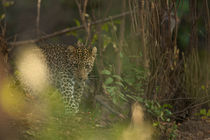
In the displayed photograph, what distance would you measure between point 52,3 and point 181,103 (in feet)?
18.2

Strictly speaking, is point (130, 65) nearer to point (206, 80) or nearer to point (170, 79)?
point (170, 79)

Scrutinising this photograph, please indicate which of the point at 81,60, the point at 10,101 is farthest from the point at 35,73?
the point at 10,101

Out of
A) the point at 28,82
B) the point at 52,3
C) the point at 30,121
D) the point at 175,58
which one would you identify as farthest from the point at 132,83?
the point at 52,3

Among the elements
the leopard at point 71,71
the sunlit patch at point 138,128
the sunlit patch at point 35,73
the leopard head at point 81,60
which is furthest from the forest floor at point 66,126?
the leopard head at point 81,60

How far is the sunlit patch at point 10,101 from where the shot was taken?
9.74ft

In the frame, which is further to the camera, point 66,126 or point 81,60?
point 81,60

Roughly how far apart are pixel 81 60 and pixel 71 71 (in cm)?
23

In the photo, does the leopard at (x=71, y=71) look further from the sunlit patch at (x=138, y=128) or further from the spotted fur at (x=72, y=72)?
the sunlit patch at (x=138, y=128)

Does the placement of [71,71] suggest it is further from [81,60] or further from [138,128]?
[138,128]

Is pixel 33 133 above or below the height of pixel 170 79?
below

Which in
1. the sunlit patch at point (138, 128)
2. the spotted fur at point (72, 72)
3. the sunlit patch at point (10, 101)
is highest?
the spotted fur at point (72, 72)

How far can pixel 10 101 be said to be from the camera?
3.41 m

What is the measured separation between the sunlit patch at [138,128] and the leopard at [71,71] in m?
1.14

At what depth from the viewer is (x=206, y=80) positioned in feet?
14.1
